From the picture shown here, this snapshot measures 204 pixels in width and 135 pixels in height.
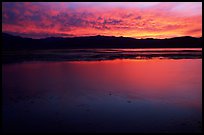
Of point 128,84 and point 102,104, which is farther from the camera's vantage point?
point 128,84

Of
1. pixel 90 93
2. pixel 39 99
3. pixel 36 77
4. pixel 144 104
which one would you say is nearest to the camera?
pixel 144 104

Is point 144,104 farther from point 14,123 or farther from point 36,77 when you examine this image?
point 36,77

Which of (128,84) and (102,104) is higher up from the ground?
(128,84)

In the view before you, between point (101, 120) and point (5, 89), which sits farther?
point (5, 89)

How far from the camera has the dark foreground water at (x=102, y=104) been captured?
809cm

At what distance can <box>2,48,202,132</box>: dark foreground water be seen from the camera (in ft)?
26.5

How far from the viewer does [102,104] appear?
1044 centimetres

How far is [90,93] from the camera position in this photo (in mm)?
12523

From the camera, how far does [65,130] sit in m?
7.75

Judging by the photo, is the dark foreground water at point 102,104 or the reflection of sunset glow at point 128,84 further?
the reflection of sunset glow at point 128,84

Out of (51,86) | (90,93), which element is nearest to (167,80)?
(90,93)

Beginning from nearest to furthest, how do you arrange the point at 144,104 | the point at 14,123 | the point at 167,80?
the point at 14,123 < the point at 144,104 < the point at 167,80

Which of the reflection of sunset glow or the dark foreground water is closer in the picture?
the dark foreground water

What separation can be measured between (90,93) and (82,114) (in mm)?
3413
